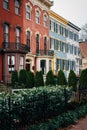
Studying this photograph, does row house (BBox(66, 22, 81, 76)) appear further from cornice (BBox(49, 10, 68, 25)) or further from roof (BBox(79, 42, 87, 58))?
roof (BBox(79, 42, 87, 58))

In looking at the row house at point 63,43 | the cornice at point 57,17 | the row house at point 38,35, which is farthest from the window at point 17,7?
the row house at point 63,43

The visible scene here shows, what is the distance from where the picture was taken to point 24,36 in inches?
1420

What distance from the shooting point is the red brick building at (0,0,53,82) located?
31.6 m

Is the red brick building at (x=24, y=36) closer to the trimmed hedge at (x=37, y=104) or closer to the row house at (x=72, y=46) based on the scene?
the row house at (x=72, y=46)

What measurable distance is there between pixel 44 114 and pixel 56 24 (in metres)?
37.0

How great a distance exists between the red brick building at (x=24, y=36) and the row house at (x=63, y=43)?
10.6ft

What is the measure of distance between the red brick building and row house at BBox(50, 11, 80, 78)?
3233mm

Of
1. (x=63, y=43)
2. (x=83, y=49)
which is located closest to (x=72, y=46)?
(x=63, y=43)

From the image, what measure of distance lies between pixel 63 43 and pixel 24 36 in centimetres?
1723

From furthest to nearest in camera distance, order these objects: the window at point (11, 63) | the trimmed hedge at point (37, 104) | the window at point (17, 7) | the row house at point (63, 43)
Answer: the row house at point (63, 43) → the window at point (17, 7) → the window at point (11, 63) → the trimmed hedge at point (37, 104)

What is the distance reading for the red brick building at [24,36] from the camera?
1244 inches

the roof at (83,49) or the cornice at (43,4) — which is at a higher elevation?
the cornice at (43,4)

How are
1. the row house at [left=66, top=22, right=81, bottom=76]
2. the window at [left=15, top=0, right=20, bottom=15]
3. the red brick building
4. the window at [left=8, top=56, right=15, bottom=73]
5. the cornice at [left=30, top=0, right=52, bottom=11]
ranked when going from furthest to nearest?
the row house at [left=66, top=22, right=81, bottom=76]
the cornice at [left=30, top=0, right=52, bottom=11]
the window at [left=15, top=0, right=20, bottom=15]
the window at [left=8, top=56, right=15, bottom=73]
the red brick building

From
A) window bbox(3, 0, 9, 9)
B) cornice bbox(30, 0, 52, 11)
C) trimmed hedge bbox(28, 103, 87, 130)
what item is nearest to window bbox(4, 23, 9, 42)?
window bbox(3, 0, 9, 9)
